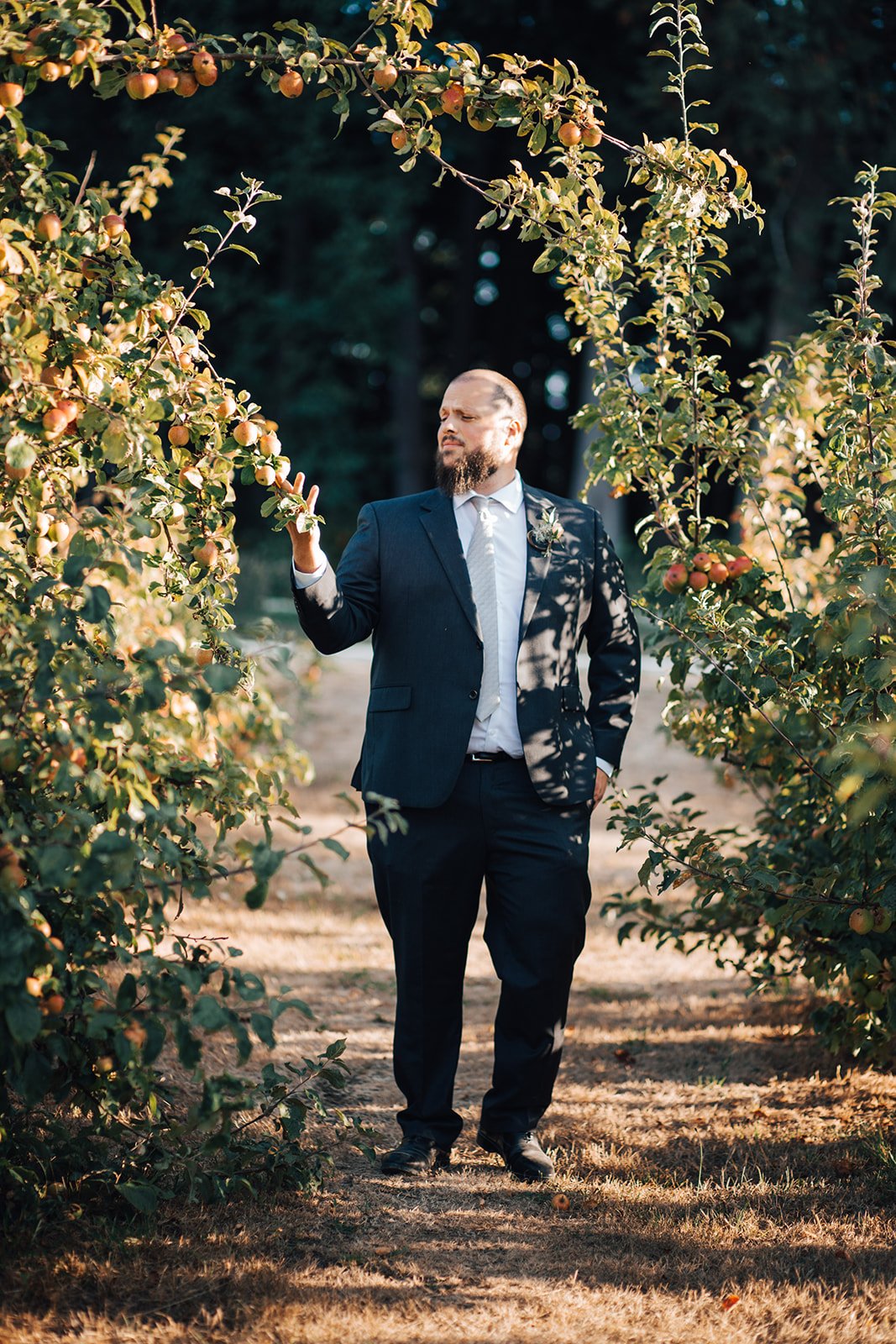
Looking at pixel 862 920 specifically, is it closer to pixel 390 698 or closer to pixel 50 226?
pixel 390 698

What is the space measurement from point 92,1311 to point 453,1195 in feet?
3.16

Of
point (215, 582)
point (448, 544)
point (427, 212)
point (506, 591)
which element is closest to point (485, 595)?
point (506, 591)

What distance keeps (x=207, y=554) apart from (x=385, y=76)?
1.14m

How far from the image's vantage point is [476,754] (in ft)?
10.8

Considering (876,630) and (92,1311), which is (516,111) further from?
(92,1311)

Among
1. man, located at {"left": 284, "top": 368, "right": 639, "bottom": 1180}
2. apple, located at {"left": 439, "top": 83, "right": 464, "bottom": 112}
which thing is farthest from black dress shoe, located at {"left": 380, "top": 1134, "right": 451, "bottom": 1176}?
apple, located at {"left": 439, "top": 83, "right": 464, "bottom": 112}

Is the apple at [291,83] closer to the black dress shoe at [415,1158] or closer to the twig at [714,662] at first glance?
the twig at [714,662]

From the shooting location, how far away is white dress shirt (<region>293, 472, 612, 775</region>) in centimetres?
329

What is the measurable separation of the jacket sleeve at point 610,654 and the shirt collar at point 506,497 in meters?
0.24

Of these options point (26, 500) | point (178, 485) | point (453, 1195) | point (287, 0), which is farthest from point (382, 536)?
point (287, 0)

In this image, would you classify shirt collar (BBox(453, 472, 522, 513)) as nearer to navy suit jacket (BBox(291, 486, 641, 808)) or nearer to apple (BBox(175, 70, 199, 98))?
navy suit jacket (BBox(291, 486, 641, 808))

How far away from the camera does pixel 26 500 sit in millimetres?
2672

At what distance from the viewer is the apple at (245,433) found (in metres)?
2.83

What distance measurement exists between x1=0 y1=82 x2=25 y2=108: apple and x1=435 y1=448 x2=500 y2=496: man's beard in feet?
4.37
